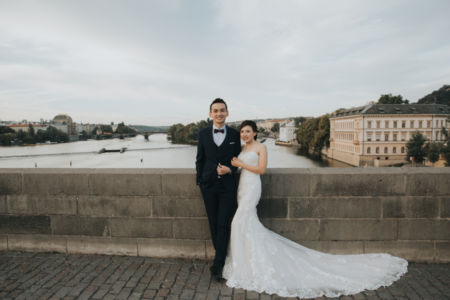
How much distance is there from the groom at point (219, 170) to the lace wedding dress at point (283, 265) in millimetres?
119

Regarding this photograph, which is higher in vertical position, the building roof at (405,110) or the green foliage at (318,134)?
the building roof at (405,110)

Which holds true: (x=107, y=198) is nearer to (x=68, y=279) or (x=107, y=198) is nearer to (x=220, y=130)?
(x=68, y=279)

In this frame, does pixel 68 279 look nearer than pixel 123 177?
Yes

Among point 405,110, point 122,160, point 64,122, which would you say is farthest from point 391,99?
point 64,122

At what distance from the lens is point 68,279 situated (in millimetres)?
3305

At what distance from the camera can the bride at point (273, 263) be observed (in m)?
3.05

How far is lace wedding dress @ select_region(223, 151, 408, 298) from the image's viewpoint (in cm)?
303


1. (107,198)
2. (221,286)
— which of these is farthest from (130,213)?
(221,286)

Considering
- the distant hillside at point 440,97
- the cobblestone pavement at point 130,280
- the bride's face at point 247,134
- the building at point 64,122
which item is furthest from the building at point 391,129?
the building at point 64,122

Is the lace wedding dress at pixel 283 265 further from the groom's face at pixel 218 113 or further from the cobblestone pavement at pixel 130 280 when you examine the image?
the groom's face at pixel 218 113

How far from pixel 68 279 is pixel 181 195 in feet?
5.19

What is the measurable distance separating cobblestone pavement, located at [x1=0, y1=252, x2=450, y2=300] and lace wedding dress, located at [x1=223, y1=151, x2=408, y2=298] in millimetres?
131

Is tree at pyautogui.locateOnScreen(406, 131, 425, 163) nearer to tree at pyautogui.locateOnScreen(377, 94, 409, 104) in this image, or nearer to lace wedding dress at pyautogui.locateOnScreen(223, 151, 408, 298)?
tree at pyautogui.locateOnScreen(377, 94, 409, 104)

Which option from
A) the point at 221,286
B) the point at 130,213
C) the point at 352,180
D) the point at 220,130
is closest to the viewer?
the point at 221,286
